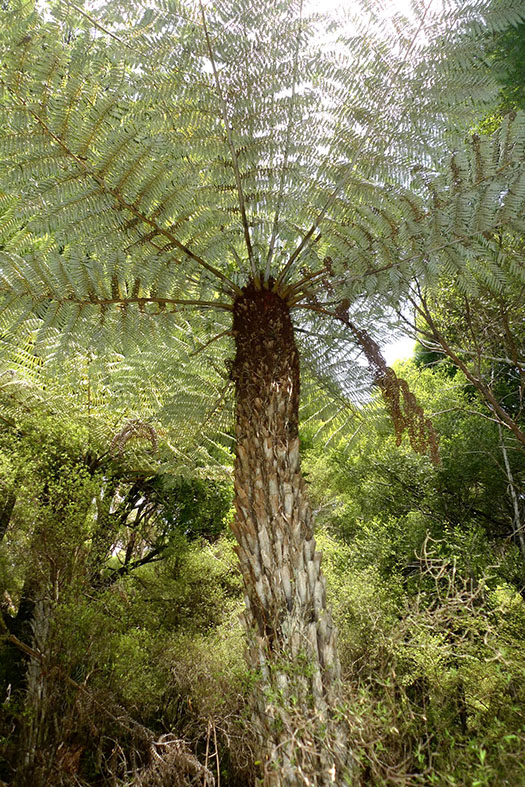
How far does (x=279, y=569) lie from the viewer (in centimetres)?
147

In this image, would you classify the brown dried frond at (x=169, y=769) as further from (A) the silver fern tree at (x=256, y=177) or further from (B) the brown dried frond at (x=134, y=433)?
(A) the silver fern tree at (x=256, y=177)

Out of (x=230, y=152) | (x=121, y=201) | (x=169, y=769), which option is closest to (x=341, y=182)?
(x=230, y=152)

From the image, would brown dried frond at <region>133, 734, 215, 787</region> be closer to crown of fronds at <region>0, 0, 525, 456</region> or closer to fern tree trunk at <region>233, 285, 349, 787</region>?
fern tree trunk at <region>233, 285, 349, 787</region>

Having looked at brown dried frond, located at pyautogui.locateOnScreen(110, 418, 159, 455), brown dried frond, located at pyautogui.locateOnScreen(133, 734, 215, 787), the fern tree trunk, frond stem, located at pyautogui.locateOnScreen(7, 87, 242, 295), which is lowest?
brown dried frond, located at pyautogui.locateOnScreen(133, 734, 215, 787)

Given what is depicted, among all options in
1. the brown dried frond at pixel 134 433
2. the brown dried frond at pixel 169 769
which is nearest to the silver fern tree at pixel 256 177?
the brown dried frond at pixel 134 433

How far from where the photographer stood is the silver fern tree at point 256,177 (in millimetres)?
1609

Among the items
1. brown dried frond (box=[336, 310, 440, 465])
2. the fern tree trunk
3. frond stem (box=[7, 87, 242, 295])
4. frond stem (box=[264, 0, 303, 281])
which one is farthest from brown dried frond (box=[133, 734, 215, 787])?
A: frond stem (box=[264, 0, 303, 281])

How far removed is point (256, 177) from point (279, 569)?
1.59m

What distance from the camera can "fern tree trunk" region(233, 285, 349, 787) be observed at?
1.21 m

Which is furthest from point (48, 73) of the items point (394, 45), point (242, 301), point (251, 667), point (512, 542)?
point (512, 542)

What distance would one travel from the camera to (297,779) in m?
1.19

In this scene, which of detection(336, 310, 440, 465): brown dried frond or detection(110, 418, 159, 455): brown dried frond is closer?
detection(336, 310, 440, 465): brown dried frond

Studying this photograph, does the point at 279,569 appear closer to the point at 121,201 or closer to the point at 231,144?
the point at 121,201

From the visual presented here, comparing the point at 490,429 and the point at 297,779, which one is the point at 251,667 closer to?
the point at 297,779
